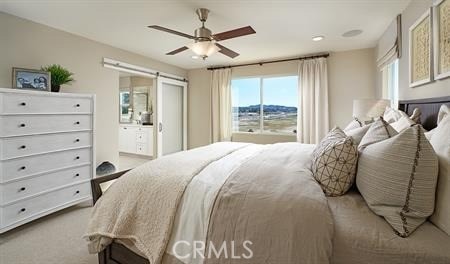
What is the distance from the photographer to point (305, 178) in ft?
4.43

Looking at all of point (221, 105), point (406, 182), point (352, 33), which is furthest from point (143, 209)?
point (221, 105)

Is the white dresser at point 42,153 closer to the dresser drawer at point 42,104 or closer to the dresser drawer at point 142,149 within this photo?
the dresser drawer at point 42,104

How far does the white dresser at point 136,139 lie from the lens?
6.02m

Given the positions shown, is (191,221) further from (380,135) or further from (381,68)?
(381,68)

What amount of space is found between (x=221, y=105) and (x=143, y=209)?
3.83m

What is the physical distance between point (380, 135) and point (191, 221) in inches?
48.0

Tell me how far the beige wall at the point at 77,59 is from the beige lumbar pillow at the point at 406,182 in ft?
11.9

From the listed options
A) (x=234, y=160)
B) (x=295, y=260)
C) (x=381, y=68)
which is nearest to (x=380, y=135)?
(x=295, y=260)

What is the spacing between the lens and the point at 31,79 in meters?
2.53

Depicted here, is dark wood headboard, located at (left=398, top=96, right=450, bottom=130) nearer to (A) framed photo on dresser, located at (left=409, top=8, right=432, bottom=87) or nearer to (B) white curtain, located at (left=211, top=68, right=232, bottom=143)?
(A) framed photo on dresser, located at (left=409, top=8, right=432, bottom=87)

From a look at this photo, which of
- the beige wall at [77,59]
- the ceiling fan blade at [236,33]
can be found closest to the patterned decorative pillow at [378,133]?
the ceiling fan blade at [236,33]

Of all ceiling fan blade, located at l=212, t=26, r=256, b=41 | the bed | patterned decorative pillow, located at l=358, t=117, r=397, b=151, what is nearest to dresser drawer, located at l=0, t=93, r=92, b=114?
the bed

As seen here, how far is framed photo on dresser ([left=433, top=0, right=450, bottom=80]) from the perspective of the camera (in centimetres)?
162

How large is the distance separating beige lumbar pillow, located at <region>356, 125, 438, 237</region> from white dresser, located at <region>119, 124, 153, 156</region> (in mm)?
5587
